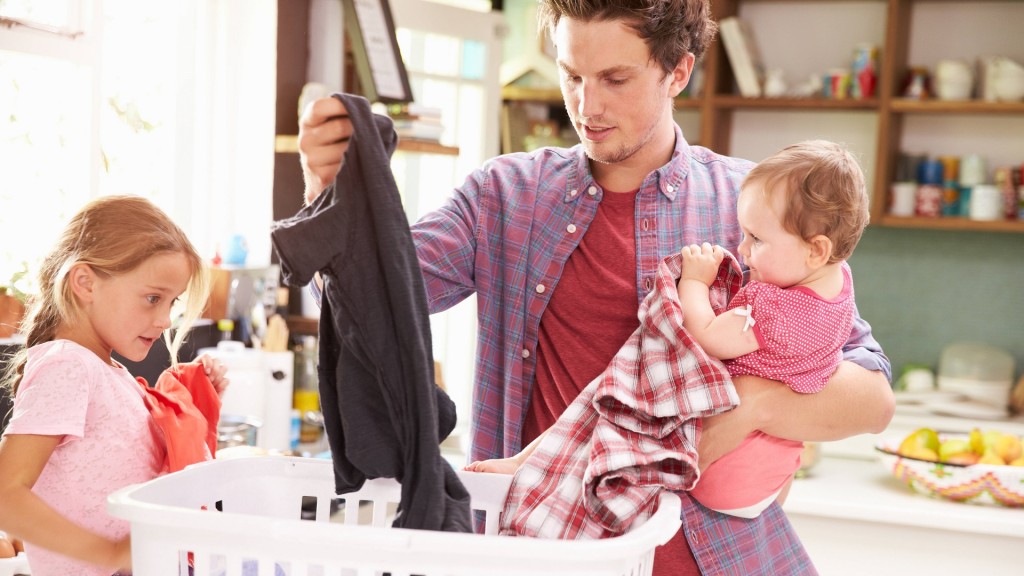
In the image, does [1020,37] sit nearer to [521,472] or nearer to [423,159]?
[423,159]

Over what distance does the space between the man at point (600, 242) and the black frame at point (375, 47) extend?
5.56ft

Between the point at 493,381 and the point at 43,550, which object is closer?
the point at 43,550

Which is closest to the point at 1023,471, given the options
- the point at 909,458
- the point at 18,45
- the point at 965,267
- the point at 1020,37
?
the point at 909,458

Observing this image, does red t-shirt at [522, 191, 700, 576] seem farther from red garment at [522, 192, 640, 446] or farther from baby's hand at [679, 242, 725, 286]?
baby's hand at [679, 242, 725, 286]

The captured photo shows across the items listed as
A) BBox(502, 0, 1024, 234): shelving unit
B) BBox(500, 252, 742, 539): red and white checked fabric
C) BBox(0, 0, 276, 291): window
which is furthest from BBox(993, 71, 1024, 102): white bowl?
BBox(500, 252, 742, 539): red and white checked fabric

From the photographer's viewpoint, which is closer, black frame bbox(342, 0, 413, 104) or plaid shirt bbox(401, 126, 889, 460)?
plaid shirt bbox(401, 126, 889, 460)

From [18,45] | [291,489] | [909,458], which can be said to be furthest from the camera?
[909,458]

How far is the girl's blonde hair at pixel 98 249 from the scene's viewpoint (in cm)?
142

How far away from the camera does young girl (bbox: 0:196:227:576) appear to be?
4.07 feet

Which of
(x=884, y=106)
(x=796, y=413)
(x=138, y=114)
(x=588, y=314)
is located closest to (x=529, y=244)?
(x=588, y=314)

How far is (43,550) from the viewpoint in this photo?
1.33m

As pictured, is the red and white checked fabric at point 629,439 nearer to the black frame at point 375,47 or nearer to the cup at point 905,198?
the black frame at point 375,47

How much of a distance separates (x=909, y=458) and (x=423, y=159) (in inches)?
78.9

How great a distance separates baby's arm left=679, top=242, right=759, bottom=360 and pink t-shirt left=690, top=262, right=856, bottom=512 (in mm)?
18
